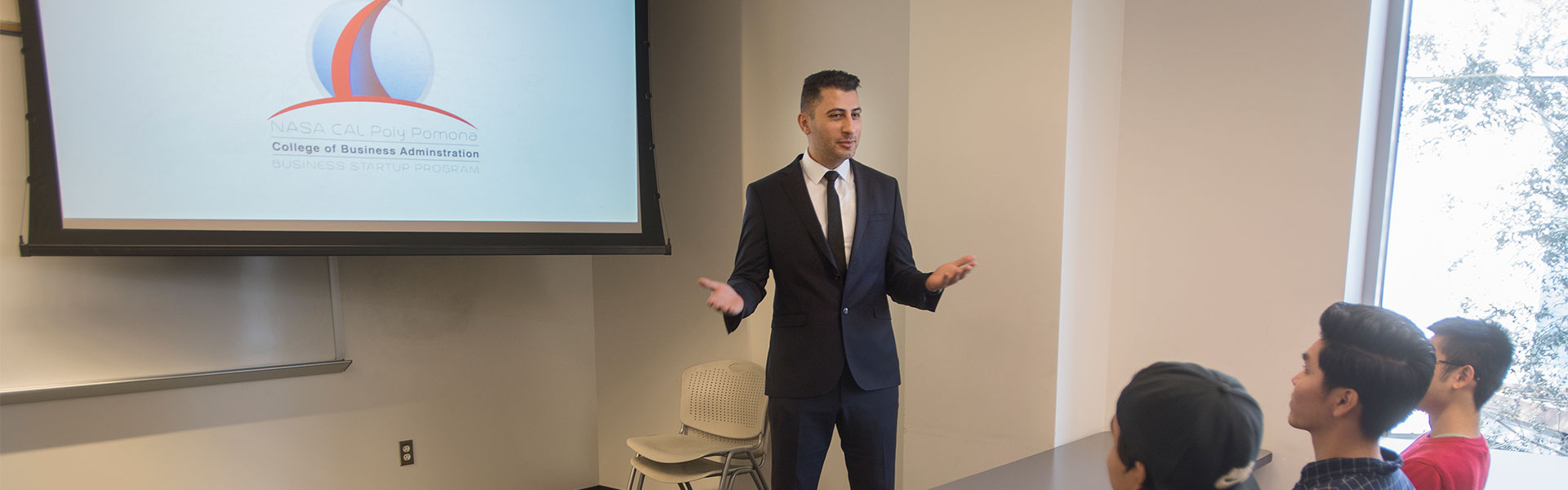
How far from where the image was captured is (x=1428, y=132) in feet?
8.05

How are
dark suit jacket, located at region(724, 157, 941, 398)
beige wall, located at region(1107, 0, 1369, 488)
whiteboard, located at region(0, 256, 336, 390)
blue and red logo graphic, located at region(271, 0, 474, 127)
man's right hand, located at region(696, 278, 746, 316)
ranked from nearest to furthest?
man's right hand, located at region(696, 278, 746, 316), dark suit jacket, located at region(724, 157, 941, 398), beige wall, located at region(1107, 0, 1369, 488), whiteboard, located at region(0, 256, 336, 390), blue and red logo graphic, located at region(271, 0, 474, 127)

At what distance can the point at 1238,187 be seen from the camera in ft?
8.34

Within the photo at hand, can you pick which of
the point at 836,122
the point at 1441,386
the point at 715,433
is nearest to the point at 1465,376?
the point at 1441,386

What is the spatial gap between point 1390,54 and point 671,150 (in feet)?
8.60

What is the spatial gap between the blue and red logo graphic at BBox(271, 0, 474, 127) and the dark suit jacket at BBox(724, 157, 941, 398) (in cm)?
136

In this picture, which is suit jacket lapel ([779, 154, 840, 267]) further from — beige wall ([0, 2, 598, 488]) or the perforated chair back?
beige wall ([0, 2, 598, 488])

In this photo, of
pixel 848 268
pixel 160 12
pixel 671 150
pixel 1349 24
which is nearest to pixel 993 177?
pixel 848 268

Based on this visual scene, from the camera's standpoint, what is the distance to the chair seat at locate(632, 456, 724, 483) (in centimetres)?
283

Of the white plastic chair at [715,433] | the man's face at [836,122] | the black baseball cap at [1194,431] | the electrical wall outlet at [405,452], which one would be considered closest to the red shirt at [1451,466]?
the black baseball cap at [1194,431]

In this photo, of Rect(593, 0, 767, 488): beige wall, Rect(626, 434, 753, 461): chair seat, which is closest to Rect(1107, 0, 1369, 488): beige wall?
Rect(626, 434, 753, 461): chair seat

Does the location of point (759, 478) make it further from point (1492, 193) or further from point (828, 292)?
point (1492, 193)

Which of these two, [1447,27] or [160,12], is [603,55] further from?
[1447,27]

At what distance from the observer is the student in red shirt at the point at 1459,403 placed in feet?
5.24

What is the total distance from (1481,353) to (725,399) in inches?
88.5
